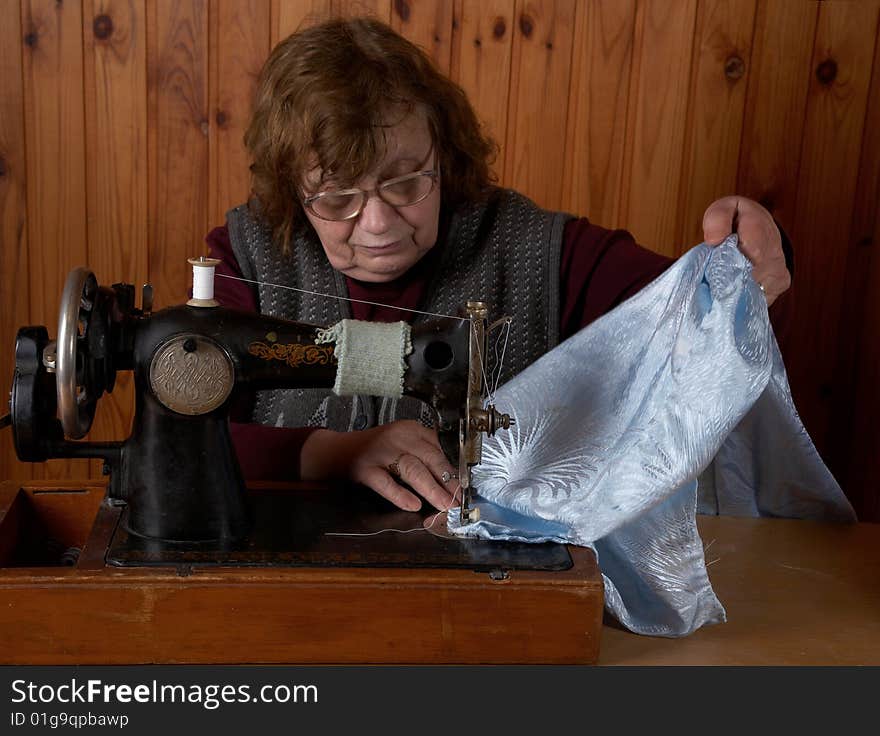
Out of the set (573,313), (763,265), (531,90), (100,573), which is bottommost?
(100,573)

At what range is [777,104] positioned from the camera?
7.10ft

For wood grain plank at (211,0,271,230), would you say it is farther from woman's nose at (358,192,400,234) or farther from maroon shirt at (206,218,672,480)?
woman's nose at (358,192,400,234)

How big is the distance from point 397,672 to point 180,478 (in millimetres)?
317

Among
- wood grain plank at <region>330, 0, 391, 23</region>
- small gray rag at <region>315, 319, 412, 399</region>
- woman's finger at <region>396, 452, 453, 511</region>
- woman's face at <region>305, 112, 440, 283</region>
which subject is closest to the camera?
small gray rag at <region>315, 319, 412, 399</region>

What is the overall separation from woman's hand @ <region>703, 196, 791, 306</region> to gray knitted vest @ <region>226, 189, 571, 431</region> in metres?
0.50

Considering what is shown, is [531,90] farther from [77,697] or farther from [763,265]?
[77,697]

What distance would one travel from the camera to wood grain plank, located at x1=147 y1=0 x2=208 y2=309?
212 cm

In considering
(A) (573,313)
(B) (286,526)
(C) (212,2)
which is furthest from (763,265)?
(C) (212,2)

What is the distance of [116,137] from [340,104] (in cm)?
85

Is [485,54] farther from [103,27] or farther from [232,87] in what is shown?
[103,27]

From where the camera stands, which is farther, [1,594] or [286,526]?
[286,526]

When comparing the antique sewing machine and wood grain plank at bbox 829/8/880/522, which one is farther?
wood grain plank at bbox 829/8/880/522

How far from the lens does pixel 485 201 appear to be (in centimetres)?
185

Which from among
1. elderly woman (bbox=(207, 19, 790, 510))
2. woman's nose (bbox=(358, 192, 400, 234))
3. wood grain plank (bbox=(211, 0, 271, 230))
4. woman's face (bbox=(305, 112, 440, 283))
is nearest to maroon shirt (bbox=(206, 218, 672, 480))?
elderly woman (bbox=(207, 19, 790, 510))
